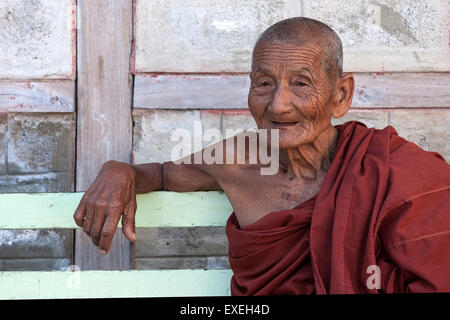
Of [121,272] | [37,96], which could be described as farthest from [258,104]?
[37,96]

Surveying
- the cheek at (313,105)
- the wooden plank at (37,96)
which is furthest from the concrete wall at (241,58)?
the cheek at (313,105)

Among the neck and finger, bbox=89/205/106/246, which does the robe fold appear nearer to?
the neck

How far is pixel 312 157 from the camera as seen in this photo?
2.58 m

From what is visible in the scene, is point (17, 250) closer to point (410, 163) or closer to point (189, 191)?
point (189, 191)

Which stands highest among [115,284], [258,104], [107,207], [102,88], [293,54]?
[293,54]

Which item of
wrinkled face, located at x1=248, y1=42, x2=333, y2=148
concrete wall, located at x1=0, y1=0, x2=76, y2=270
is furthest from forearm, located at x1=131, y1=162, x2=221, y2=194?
concrete wall, located at x1=0, y1=0, x2=76, y2=270

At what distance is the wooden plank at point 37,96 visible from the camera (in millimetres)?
3566

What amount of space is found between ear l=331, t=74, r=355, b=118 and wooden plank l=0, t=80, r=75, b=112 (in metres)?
1.77

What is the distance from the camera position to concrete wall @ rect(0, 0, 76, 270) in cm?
357

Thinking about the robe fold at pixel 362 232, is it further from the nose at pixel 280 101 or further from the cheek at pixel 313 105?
the nose at pixel 280 101

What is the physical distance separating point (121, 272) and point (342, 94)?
130 centimetres

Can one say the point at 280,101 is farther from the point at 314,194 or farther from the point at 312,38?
the point at 314,194
